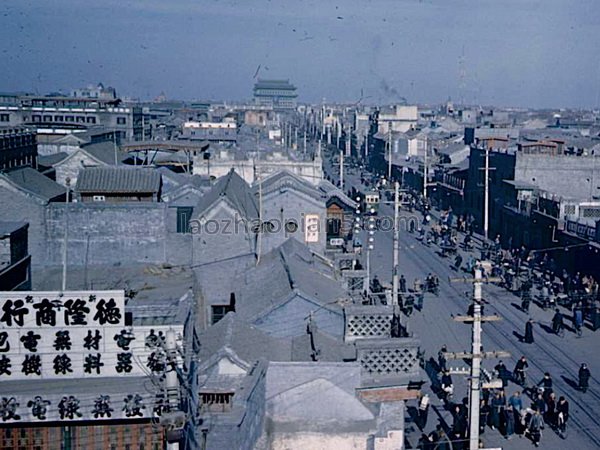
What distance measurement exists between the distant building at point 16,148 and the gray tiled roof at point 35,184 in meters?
5.61

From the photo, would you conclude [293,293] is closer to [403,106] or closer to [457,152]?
[457,152]

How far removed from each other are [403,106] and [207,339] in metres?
81.8

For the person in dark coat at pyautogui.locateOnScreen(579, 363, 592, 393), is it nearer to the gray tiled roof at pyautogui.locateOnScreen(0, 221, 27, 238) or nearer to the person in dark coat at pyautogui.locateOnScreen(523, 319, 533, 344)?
the person in dark coat at pyautogui.locateOnScreen(523, 319, 533, 344)

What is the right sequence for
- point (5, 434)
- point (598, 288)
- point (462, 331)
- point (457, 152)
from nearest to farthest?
point (5, 434), point (462, 331), point (598, 288), point (457, 152)

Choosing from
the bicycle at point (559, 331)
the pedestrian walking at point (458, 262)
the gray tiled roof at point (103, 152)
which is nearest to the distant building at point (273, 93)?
the gray tiled roof at point (103, 152)

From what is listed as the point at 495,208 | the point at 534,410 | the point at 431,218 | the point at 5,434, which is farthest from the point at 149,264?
the point at 431,218

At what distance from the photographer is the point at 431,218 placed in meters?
43.6

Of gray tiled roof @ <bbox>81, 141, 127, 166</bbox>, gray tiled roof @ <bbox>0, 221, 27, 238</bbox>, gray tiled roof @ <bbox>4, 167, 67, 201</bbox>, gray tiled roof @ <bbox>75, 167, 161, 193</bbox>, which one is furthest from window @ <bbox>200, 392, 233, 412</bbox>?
gray tiled roof @ <bbox>81, 141, 127, 166</bbox>

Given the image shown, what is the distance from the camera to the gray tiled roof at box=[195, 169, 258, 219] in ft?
68.9

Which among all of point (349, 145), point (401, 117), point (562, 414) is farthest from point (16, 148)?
point (349, 145)

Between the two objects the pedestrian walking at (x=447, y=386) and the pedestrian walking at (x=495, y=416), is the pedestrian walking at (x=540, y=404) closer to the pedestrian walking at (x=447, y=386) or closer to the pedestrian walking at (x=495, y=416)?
the pedestrian walking at (x=495, y=416)

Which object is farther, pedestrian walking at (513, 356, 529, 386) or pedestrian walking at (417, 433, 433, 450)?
pedestrian walking at (513, 356, 529, 386)

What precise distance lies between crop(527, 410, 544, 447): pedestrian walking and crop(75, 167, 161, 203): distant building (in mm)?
14378

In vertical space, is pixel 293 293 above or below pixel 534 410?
above
